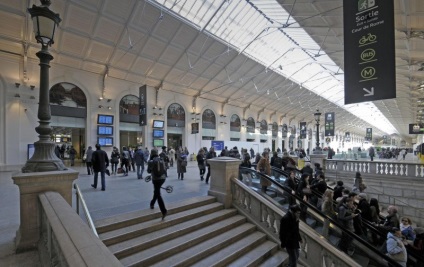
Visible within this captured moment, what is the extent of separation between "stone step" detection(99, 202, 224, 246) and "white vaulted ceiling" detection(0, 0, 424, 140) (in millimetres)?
10098

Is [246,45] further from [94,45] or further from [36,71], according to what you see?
[36,71]

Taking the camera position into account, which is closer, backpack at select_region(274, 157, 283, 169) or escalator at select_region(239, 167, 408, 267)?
escalator at select_region(239, 167, 408, 267)

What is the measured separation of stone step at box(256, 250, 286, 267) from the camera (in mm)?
4485

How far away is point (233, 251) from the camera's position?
441 centimetres

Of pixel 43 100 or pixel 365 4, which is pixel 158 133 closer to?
pixel 43 100

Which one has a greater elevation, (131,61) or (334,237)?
(131,61)

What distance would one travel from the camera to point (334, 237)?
5.99 meters

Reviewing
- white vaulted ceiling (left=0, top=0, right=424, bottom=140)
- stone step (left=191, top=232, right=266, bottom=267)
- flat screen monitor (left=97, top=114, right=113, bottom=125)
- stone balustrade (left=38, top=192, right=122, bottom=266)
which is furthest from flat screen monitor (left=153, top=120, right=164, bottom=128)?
stone balustrade (left=38, top=192, right=122, bottom=266)

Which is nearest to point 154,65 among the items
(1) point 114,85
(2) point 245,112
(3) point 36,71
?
(1) point 114,85

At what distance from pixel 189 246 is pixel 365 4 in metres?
6.94

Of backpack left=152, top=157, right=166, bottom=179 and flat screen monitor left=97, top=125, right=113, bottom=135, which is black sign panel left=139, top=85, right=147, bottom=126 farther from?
backpack left=152, top=157, right=166, bottom=179

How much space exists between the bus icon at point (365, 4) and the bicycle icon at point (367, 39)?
70 centimetres

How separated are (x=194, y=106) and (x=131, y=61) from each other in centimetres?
820

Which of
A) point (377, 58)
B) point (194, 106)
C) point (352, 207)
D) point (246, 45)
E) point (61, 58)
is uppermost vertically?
point (246, 45)
